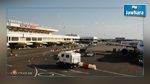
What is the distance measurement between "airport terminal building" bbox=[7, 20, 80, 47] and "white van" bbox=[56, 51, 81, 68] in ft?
1.97

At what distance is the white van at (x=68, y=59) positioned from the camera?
52.3ft

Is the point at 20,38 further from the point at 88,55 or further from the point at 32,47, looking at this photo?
the point at 88,55

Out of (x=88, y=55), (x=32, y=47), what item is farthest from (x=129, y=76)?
(x=32, y=47)

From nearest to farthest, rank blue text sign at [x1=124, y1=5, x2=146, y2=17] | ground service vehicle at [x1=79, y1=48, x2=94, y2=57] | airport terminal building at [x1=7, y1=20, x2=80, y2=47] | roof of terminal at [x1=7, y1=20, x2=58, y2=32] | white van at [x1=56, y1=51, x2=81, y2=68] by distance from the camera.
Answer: blue text sign at [x1=124, y1=5, x2=146, y2=17] → roof of terminal at [x1=7, y1=20, x2=58, y2=32] → airport terminal building at [x1=7, y1=20, x2=80, y2=47] → white van at [x1=56, y1=51, x2=81, y2=68] → ground service vehicle at [x1=79, y1=48, x2=94, y2=57]

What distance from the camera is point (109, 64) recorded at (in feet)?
52.5

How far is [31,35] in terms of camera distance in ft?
55.8

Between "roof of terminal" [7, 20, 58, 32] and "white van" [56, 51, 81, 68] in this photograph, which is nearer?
"roof of terminal" [7, 20, 58, 32]

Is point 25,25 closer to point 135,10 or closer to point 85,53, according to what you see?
point 85,53

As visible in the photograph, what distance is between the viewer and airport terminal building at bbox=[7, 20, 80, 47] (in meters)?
15.7

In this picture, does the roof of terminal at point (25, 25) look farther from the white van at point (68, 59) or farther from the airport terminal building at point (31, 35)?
the white van at point (68, 59)

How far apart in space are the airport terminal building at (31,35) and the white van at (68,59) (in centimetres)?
60

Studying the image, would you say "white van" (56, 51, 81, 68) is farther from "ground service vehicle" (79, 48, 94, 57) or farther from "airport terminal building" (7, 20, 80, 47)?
"airport terminal building" (7, 20, 80, 47)

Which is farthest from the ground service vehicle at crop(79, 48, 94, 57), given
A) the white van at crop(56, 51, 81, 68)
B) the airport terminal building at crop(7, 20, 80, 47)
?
the airport terminal building at crop(7, 20, 80, 47)

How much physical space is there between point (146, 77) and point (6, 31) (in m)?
6.45
